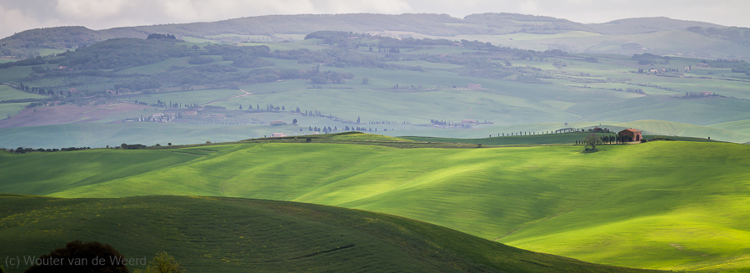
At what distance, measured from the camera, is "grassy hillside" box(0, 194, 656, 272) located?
182 ft

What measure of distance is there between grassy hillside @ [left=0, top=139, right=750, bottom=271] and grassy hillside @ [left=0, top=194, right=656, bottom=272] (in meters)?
25.3

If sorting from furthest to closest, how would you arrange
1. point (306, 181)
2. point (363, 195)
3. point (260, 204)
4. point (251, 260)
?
point (306, 181) → point (363, 195) → point (260, 204) → point (251, 260)

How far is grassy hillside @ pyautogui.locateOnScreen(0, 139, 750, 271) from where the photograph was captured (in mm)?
96812

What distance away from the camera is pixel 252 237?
63.6 m

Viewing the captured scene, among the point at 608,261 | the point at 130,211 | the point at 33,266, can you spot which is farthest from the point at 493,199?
the point at 33,266

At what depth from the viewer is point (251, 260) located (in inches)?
2283

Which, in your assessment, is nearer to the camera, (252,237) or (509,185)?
(252,237)

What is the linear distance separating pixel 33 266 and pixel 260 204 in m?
34.6

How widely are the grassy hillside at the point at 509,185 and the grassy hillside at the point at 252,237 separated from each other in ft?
82.9

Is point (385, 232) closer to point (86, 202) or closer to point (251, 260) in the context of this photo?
point (251, 260)

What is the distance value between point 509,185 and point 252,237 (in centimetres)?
8179

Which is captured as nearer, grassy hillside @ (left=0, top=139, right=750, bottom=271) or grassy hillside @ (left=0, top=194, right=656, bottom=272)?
grassy hillside @ (left=0, top=194, right=656, bottom=272)

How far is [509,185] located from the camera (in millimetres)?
137375

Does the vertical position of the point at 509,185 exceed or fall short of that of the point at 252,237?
it falls short
